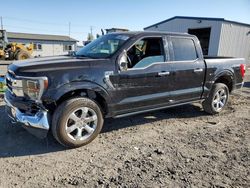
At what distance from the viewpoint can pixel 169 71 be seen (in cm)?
488

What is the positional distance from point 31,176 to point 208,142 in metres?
3.18

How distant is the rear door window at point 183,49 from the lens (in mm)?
5086

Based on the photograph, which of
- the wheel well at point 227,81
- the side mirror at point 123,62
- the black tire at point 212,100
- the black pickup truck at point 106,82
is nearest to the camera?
the black pickup truck at point 106,82

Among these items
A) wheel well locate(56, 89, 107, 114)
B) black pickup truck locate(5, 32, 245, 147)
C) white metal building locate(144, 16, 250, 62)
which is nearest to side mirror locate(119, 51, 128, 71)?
black pickup truck locate(5, 32, 245, 147)

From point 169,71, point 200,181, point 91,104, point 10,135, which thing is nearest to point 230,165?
point 200,181

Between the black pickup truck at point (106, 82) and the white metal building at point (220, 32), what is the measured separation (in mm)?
13274

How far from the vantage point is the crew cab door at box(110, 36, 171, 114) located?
4.30 m

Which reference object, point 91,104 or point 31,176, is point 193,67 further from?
point 31,176

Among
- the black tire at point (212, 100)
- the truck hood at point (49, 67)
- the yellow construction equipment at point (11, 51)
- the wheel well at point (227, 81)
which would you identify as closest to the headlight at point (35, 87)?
the truck hood at point (49, 67)

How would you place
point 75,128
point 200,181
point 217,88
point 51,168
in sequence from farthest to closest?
point 217,88 → point 75,128 → point 51,168 → point 200,181

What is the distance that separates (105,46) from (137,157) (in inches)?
90.0

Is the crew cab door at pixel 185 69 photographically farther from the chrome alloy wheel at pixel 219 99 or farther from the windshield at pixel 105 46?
the windshield at pixel 105 46

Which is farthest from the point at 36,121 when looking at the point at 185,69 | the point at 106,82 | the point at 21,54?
the point at 21,54

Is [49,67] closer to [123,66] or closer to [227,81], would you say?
[123,66]
